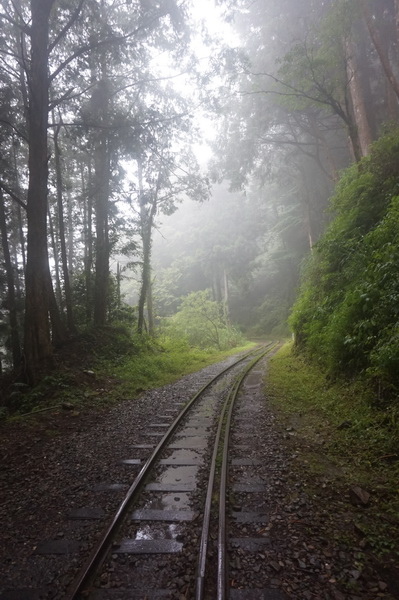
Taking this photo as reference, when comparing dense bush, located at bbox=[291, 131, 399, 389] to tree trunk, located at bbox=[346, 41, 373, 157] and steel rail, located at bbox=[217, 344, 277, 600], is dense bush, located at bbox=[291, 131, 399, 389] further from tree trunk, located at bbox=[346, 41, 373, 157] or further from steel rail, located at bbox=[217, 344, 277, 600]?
steel rail, located at bbox=[217, 344, 277, 600]

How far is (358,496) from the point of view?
3600mm

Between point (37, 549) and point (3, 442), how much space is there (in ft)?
10.8

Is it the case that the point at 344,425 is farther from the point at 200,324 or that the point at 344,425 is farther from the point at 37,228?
the point at 200,324

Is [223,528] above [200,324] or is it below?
below

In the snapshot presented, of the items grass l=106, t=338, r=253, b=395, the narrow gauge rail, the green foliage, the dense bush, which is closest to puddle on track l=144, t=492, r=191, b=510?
the narrow gauge rail

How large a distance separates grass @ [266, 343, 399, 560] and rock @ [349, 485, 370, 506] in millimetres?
75

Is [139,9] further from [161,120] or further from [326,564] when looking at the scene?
[326,564]

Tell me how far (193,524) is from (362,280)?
19.9ft

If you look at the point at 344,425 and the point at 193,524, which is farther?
the point at 344,425

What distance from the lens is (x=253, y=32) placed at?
54.0 feet

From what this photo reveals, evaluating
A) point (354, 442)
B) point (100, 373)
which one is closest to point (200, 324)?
point (100, 373)

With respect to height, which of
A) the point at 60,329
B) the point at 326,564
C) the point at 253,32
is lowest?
the point at 326,564

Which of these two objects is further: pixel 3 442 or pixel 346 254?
pixel 346 254

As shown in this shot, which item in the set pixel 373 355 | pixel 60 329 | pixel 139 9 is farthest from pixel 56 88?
pixel 373 355
